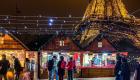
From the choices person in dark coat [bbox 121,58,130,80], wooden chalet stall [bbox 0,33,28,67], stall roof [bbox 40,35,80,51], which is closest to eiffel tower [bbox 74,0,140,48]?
stall roof [bbox 40,35,80,51]

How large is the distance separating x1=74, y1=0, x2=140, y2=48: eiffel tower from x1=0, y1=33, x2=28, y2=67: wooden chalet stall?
20.9 feet

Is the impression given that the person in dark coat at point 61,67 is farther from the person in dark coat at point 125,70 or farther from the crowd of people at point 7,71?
the person in dark coat at point 125,70

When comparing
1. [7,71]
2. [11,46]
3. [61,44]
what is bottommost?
[7,71]

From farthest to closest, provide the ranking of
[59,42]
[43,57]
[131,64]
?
[59,42] → [43,57] → [131,64]

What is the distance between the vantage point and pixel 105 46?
53344 mm

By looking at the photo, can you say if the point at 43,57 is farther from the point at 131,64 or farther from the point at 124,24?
the point at 131,64

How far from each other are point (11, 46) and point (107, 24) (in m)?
11.4

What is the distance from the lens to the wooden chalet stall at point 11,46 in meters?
43.8

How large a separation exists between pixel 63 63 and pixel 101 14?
31894mm

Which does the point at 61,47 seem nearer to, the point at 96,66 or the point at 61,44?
the point at 61,44

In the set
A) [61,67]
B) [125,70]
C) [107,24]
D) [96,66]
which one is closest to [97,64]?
[96,66]

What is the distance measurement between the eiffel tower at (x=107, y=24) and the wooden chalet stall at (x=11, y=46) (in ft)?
20.9

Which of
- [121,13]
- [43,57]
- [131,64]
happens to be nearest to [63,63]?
[131,64]

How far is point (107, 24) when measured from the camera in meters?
51.4
